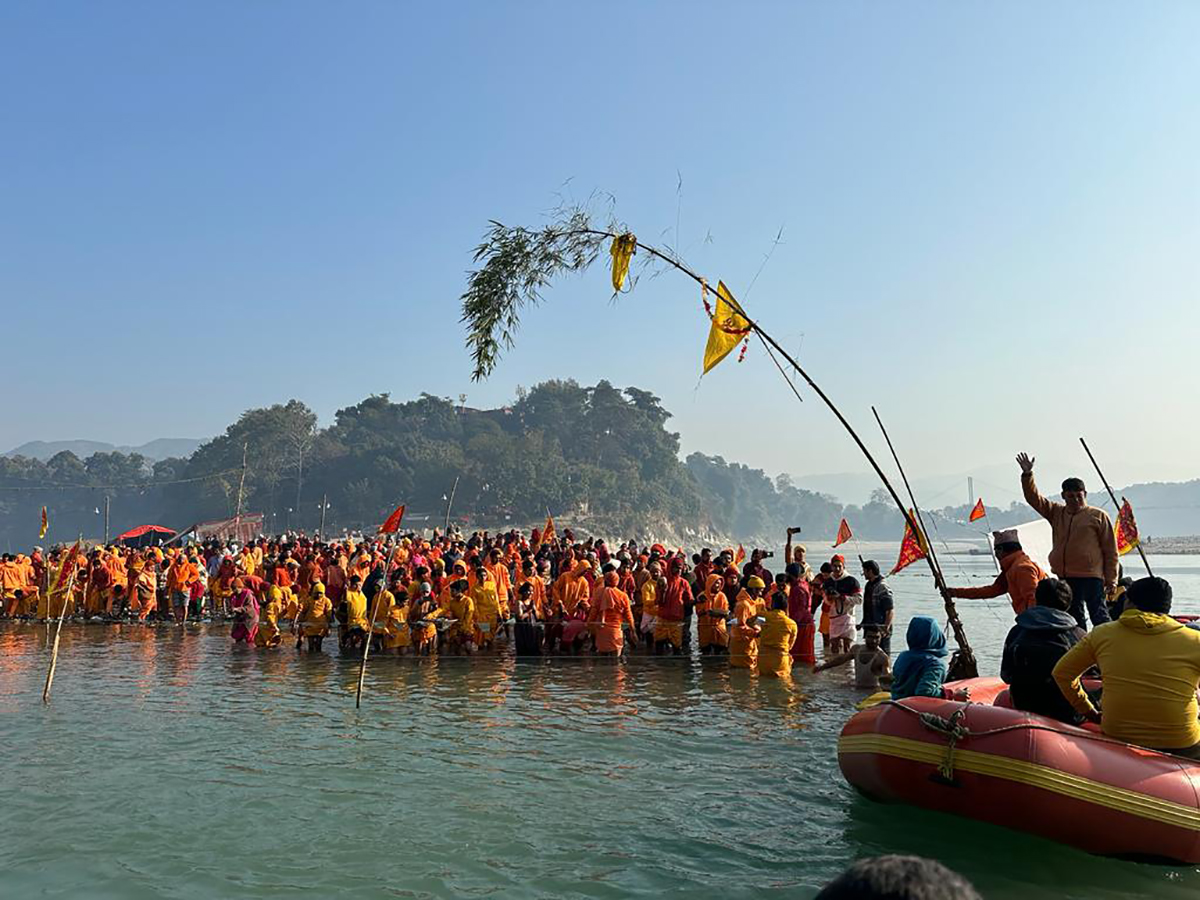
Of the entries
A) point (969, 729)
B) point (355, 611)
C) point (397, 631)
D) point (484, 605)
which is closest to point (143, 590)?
point (355, 611)

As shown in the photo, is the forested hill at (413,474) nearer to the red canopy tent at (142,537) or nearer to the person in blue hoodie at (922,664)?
the red canopy tent at (142,537)

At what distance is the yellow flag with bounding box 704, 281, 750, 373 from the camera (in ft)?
34.9

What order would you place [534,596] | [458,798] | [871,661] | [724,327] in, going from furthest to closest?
[534,596]
[871,661]
[724,327]
[458,798]

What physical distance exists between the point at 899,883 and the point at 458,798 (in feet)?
21.8

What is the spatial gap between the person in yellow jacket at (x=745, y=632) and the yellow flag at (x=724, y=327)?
15.8ft

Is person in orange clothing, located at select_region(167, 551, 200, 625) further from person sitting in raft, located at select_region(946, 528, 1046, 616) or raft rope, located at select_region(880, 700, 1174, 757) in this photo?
raft rope, located at select_region(880, 700, 1174, 757)

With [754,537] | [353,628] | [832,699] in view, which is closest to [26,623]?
[353,628]

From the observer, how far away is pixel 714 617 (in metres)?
15.3

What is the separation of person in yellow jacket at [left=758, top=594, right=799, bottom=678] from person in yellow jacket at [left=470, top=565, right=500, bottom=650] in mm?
4698

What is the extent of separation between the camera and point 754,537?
19775 cm

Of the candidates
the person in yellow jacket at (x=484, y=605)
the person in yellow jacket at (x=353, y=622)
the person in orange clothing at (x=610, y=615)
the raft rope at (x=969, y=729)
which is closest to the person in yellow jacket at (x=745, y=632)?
the person in orange clothing at (x=610, y=615)

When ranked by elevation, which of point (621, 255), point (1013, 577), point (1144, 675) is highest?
point (621, 255)

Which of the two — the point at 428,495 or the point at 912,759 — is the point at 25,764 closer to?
the point at 912,759

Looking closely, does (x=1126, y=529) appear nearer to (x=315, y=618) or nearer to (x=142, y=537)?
(x=315, y=618)
